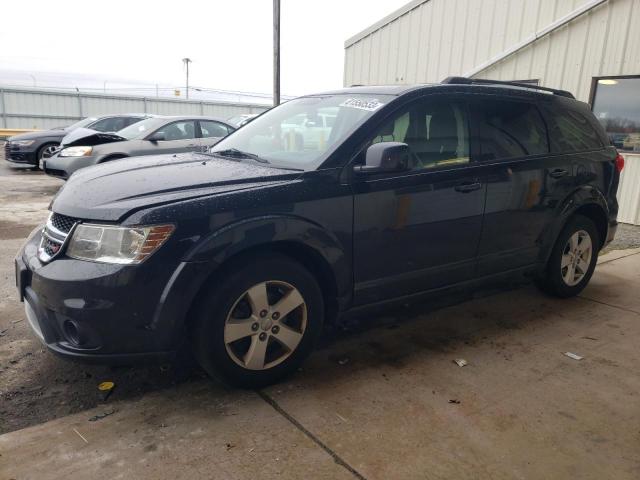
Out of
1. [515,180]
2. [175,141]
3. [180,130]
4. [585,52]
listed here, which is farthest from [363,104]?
[180,130]

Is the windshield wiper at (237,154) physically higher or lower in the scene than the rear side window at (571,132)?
lower

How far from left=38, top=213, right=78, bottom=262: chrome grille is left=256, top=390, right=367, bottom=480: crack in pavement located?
1322 millimetres

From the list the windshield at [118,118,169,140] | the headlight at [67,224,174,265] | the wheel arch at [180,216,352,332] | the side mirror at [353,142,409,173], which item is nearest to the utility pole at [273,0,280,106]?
the windshield at [118,118,169,140]

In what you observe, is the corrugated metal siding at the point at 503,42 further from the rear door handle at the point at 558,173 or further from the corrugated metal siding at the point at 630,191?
the rear door handle at the point at 558,173

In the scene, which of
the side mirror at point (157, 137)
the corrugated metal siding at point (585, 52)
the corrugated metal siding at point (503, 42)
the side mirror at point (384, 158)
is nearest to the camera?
the side mirror at point (384, 158)

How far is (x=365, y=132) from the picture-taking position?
125 inches

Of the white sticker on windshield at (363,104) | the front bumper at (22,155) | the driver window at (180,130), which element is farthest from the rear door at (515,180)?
the front bumper at (22,155)

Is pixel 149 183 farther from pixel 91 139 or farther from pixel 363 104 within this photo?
pixel 91 139

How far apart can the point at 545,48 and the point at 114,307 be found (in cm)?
807

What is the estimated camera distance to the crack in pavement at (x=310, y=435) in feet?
7.68

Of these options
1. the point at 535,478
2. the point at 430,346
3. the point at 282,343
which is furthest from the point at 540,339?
the point at 282,343

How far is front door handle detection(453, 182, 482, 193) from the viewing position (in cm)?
354

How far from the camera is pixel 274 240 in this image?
9.17ft

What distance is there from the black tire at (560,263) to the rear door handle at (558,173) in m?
0.46
